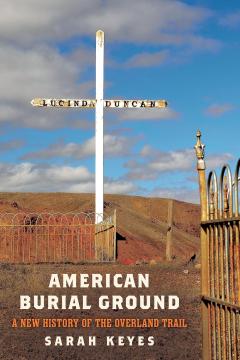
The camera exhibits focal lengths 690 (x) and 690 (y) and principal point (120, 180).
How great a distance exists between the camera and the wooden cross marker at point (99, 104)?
27.8 m

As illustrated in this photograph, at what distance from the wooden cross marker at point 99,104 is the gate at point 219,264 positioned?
21001 mm

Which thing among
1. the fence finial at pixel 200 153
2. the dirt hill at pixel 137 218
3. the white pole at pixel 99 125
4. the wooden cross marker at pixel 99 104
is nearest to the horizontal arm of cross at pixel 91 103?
the wooden cross marker at pixel 99 104

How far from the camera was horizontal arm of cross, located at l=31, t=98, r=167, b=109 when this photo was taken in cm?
2775

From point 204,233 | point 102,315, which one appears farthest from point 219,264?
point 102,315

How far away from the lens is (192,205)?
61.5 m

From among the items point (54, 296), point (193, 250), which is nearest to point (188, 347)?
point (54, 296)

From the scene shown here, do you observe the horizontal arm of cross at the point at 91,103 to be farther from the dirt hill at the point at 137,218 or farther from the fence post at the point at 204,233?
the fence post at the point at 204,233

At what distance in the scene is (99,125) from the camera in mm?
27984

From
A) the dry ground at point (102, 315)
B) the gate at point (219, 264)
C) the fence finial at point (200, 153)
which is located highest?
the fence finial at point (200, 153)

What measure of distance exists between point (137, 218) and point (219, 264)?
38199 millimetres

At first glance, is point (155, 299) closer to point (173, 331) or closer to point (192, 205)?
point (173, 331)

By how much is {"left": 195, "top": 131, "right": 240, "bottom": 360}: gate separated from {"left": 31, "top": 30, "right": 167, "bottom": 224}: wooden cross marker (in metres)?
21.0

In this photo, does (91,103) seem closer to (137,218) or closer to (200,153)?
(137,218)

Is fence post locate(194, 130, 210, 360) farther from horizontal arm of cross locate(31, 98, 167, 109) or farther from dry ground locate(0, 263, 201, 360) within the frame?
horizontal arm of cross locate(31, 98, 167, 109)
